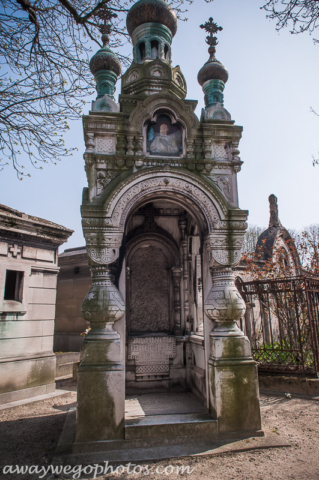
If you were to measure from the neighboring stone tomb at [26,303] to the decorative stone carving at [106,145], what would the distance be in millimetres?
4000

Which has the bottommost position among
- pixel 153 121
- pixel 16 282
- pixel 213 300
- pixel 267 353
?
pixel 267 353

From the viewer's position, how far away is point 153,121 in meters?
5.41

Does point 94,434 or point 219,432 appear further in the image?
point 219,432

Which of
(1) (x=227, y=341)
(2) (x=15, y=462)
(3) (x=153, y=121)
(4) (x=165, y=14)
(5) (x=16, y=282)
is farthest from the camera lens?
(5) (x=16, y=282)

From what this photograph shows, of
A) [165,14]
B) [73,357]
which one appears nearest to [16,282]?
[73,357]

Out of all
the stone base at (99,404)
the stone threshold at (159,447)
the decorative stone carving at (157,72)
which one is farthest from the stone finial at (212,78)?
the stone threshold at (159,447)

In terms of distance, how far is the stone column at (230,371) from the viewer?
4547mm

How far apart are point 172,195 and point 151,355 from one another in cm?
306

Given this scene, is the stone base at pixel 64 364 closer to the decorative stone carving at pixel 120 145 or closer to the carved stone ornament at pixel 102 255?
the carved stone ornament at pixel 102 255

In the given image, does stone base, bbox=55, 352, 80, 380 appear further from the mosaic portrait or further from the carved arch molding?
the mosaic portrait

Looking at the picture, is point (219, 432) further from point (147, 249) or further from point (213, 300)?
point (147, 249)

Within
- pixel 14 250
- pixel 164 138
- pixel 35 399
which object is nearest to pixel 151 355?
pixel 35 399

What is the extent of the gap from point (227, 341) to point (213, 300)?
1.98 feet

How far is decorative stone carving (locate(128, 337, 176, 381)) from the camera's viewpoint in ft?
20.6
